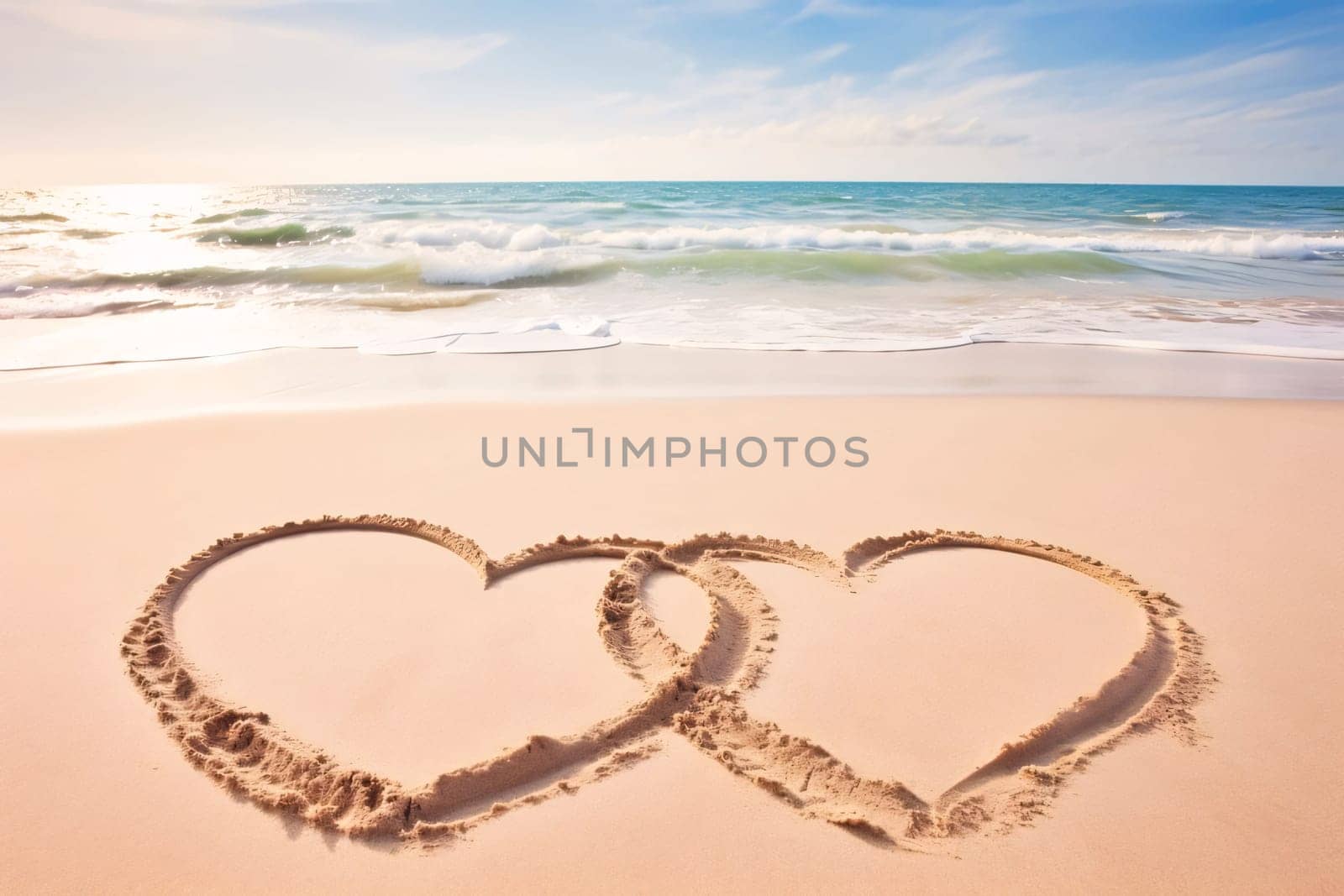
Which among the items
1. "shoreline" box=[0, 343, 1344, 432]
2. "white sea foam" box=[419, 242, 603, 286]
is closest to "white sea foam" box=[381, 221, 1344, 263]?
"white sea foam" box=[419, 242, 603, 286]

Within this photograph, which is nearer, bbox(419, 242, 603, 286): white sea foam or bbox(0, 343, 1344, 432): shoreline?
bbox(0, 343, 1344, 432): shoreline

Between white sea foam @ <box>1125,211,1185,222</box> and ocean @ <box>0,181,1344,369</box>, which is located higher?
white sea foam @ <box>1125,211,1185,222</box>

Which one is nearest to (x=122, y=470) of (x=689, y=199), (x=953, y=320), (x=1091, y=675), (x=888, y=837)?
(x=888, y=837)

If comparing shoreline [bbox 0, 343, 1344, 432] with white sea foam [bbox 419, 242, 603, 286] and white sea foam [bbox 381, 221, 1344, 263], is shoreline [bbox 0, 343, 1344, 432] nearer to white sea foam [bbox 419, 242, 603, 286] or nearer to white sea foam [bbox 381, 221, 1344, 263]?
white sea foam [bbox 419, 242, 603, 286]

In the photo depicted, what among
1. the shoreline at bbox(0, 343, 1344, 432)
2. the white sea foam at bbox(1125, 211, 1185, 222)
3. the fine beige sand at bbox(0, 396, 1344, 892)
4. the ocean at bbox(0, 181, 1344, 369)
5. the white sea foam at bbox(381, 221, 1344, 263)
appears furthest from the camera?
the white sea foam at bbox(1125, 211, 1185, 222)

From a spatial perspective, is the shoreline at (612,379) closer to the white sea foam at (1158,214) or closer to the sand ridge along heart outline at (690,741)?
the sand ridge along heart outline at (690,741)

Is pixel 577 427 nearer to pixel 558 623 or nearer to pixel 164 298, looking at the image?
pixel 558 623
